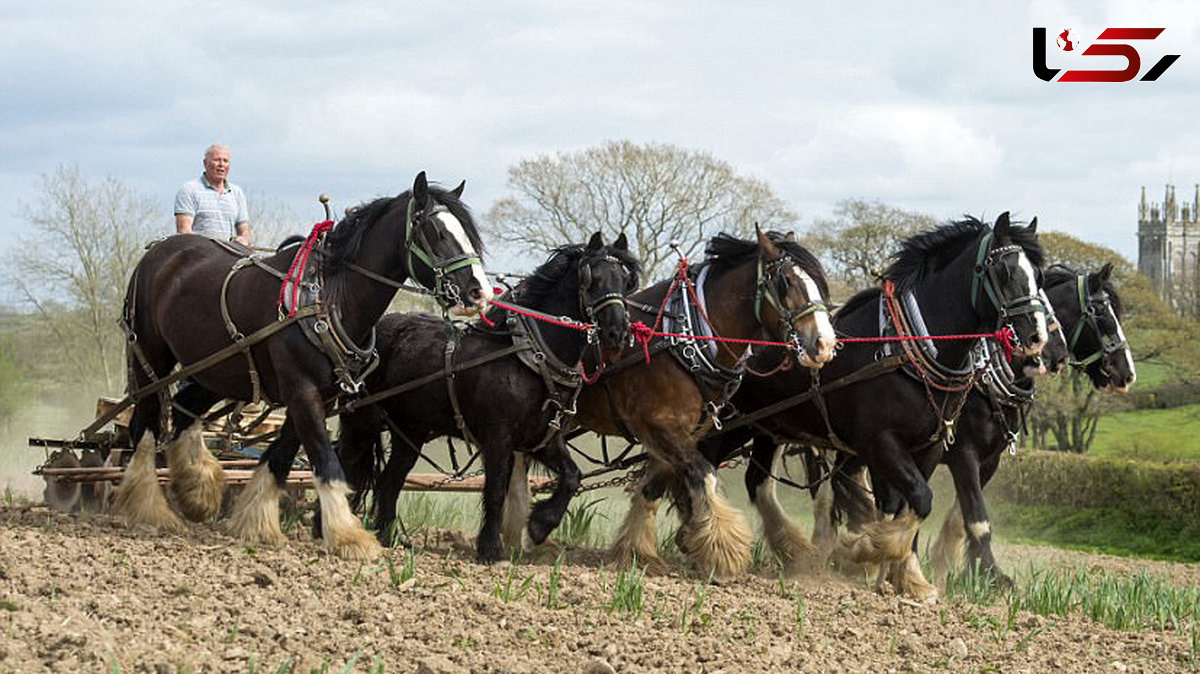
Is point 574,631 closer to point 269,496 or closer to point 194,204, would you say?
point 269,496

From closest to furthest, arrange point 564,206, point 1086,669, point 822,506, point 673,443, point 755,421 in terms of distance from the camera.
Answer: point 1086,669, point 673,443, point 755,421, point 822,506, point 564,206

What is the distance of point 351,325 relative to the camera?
24.3 feet

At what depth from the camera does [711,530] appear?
774cm

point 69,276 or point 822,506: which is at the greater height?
point 69,276

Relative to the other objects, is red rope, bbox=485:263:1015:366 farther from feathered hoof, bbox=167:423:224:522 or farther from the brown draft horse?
feathered hoof, bbox=167:423:224:522

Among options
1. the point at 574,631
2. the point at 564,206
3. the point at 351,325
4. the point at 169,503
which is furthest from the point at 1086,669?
the point at 564,206

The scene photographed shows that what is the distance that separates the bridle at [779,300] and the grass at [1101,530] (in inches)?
628

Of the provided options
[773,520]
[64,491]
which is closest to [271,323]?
[64,491]

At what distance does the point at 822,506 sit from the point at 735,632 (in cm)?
384

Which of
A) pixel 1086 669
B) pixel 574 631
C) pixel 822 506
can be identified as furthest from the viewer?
pixel 822 506

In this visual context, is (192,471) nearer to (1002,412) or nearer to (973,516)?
(973,516)

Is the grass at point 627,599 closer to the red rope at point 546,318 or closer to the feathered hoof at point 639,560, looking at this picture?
the feathered hoof at point 639,560

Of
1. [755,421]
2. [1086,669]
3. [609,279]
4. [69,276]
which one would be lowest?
[1086,669]

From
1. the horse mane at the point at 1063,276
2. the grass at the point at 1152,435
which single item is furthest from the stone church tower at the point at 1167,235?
the horse mane at the point at 1063,276
